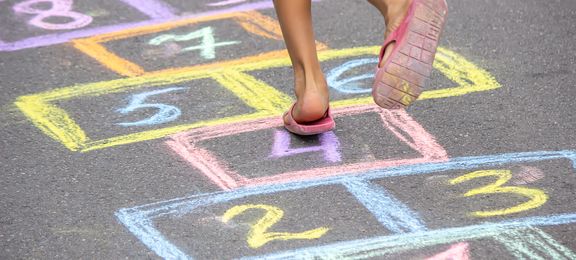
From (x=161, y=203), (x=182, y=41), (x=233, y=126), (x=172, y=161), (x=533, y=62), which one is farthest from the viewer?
(x=182, y=41)

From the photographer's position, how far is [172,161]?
11.7 feet

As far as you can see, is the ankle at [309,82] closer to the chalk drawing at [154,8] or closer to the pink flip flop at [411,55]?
the pink flip flop at [411,55]

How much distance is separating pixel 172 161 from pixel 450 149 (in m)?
0.89

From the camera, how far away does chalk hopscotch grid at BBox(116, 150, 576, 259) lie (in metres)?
2.91

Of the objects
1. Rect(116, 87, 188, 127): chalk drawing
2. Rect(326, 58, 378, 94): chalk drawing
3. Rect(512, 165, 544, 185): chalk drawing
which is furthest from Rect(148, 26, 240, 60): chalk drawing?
Rect(512, 165, 544, 185): chalk drawing

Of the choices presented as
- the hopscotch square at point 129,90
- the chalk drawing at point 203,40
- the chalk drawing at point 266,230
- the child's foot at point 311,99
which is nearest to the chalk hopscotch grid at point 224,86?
the hopscotch square at point 129,90

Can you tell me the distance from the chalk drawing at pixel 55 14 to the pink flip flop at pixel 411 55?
2.19m

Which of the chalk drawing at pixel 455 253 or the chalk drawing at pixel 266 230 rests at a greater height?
the chalk drawing at pixel 455 253

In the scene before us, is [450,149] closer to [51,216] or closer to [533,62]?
[533,62]

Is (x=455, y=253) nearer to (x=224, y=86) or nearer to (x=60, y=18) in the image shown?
(x=224, y=86)

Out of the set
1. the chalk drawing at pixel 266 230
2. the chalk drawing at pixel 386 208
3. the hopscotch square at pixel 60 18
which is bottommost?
the hopscotch square at pixel 60 18

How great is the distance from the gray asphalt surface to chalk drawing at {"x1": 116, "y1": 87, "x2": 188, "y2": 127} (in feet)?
0.11

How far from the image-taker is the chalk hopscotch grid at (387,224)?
2.91m

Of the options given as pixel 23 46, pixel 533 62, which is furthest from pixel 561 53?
pixel 23 46
